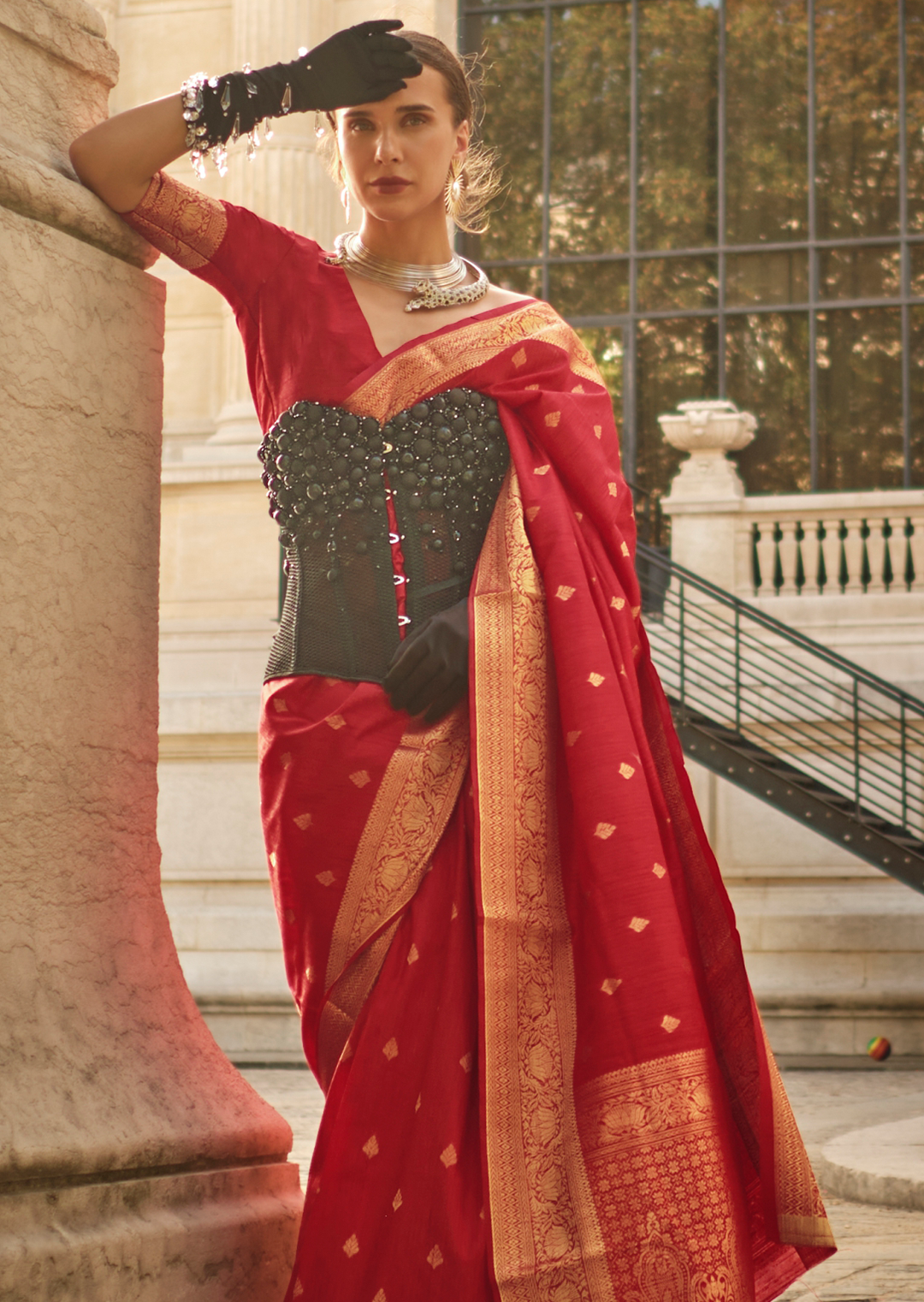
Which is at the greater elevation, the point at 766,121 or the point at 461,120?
the point at 766,121

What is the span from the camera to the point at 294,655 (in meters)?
2.63

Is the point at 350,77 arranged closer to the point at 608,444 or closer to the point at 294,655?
the point at 608,444

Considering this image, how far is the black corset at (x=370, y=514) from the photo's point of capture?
8.55 feet

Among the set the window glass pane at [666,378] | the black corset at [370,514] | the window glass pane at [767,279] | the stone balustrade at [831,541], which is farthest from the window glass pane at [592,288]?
the black corset at [370,514]

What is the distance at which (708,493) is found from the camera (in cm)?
1094

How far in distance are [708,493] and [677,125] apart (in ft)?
9.92

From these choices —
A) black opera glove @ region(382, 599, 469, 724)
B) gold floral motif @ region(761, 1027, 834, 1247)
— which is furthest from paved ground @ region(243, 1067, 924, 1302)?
black opera glove @ region(382, 599, 469, 724)

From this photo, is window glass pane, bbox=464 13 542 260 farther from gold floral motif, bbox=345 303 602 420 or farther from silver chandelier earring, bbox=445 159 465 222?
gold floral motif, bbox=345 303 602 420

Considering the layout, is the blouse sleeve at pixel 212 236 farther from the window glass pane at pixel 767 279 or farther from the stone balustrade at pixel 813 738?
the window glass pane at pixel 767 279

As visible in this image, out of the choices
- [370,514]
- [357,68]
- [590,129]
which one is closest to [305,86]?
[357,68]

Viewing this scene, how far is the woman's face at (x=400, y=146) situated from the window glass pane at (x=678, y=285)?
32.1ft

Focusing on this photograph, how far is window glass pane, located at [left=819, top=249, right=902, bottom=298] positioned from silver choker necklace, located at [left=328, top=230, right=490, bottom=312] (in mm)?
9727

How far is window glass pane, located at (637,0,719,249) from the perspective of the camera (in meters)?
12.2

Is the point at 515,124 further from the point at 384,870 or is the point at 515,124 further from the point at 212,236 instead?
the point at 384,870
